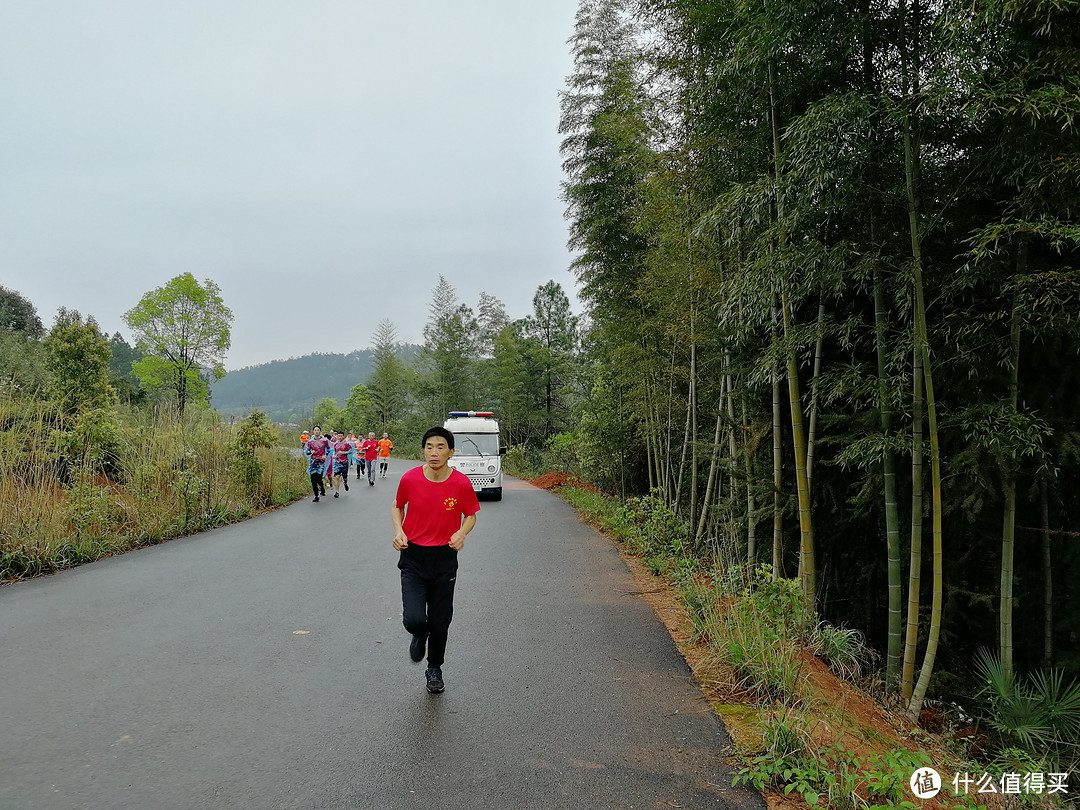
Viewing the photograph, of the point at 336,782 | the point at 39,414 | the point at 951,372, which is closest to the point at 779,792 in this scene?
the point at 336,782

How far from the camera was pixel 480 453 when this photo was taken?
1769 centimetres

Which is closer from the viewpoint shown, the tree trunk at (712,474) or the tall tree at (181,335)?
the tree trunk at (712,474)

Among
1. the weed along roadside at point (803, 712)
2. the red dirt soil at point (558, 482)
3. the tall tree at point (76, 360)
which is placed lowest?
the red dirt soil at point (558, 482)

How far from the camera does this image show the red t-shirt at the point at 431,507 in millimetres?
4152

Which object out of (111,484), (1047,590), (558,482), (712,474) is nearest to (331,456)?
(111,484)

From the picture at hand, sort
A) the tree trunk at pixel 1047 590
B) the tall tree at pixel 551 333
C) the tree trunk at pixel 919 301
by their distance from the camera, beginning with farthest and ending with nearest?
the tall tree at pixel 551 333, the tree trunk at pixel 1047 590, the tree trunk at pixel 919 301

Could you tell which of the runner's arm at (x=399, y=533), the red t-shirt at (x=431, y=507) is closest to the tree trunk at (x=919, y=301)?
the red t-shirt at (x=431, y=507)

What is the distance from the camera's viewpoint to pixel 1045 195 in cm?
407

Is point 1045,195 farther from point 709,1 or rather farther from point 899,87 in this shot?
point 709,1

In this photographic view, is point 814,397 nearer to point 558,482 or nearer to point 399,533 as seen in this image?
point 399,533

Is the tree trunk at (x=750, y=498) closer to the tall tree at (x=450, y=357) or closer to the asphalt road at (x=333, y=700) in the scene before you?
the asphalt road at (x=333, y=700)

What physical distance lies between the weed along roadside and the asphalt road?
211mm

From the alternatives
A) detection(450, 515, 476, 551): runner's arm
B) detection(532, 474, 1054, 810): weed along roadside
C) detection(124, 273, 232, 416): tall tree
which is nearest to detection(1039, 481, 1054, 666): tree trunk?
detection(532, 474, 1054, 810): weed along roadside

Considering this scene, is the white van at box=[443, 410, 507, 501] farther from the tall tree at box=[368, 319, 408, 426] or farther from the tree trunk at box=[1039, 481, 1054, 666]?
the tall tree at box=[368, 319, 408, 426]
